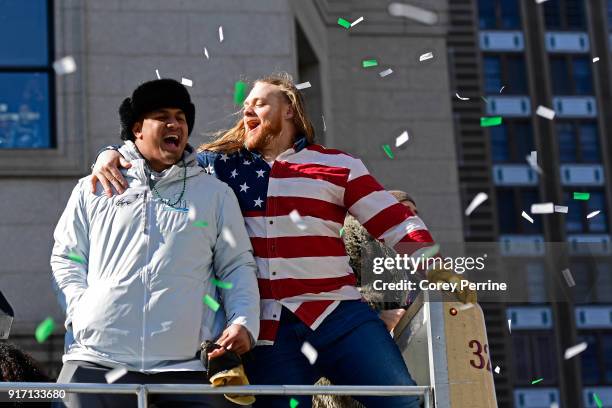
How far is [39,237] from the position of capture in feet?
34.0

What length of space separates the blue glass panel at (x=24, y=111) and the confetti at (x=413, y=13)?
4.87m

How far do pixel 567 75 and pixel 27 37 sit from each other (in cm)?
4769

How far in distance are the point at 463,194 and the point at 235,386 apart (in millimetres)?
38337

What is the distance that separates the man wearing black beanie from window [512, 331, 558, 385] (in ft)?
149

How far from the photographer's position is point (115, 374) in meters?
4.83

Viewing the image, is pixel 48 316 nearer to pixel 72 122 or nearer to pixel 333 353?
pixel 72 122

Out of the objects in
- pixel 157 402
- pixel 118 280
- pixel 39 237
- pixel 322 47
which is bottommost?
pixel 157 402

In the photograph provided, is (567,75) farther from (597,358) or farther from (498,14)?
(597,358)

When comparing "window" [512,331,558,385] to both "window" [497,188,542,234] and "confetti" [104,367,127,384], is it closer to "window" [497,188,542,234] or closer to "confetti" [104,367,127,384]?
"window" [497,188,542,234]

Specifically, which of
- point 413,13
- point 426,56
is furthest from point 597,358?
point 426,56

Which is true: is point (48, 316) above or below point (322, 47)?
below

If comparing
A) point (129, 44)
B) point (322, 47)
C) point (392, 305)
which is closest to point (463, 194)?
point (322, 47)

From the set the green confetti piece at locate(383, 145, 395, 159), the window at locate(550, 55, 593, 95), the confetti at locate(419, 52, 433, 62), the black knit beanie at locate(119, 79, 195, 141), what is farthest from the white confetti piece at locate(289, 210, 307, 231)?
the window at locate(550, 55, 593, 95)

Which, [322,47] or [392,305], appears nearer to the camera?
[392,305]
